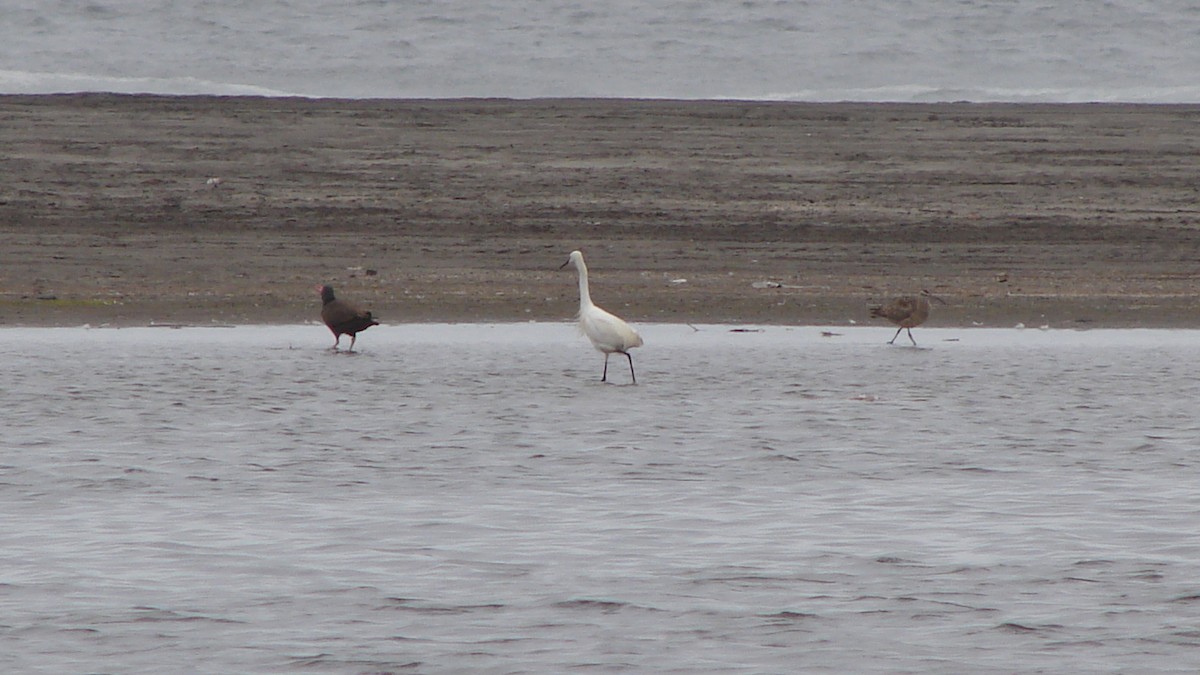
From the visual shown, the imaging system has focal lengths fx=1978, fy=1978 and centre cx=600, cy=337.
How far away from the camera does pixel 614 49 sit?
96.6 ft

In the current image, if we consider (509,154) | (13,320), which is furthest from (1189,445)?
(509,154)

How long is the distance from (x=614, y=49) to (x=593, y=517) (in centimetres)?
2212

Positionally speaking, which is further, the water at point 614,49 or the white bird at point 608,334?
the water at point 614,49

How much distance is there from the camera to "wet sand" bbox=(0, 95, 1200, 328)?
1780cm

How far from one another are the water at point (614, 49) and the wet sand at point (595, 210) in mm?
1554

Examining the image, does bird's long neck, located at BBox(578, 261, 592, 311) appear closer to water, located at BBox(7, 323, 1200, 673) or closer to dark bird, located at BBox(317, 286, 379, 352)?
water, located at BBox(7, 323, 1200, 673)

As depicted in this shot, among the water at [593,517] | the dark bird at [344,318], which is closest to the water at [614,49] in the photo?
the dark bird at [344,318]

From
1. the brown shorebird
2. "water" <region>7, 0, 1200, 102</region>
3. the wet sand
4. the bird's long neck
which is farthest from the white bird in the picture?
"water" <region>7, 0, 1200, 102</region>

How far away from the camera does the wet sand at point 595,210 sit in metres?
17.8

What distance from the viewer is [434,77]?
90.9 feet

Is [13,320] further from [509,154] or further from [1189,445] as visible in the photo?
[1189,445]

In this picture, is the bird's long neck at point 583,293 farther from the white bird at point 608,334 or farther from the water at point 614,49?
the water at point 614,49

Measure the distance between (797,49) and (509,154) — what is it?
824 cm

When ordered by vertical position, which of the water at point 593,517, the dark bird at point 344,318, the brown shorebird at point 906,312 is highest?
the brown shorebird at point 906,312
